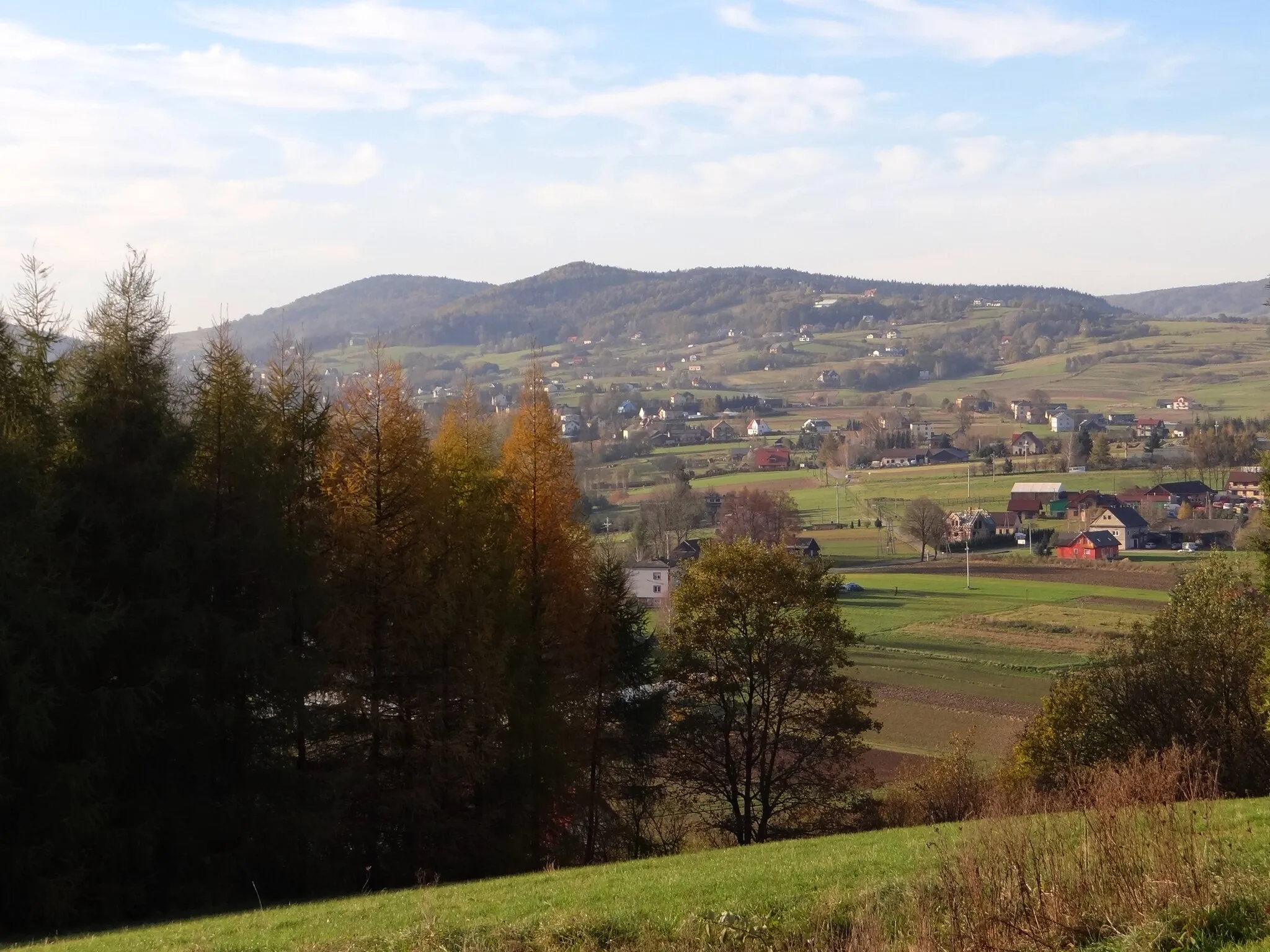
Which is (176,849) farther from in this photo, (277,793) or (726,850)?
(726,850)

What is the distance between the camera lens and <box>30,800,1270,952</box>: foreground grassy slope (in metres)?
10.4

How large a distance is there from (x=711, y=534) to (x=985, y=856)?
73.4 m

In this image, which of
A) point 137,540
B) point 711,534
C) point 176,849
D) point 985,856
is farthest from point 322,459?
point 711,534

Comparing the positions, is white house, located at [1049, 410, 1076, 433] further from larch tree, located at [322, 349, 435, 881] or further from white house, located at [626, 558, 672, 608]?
larch tree, located at [322, 349, 435, 881]

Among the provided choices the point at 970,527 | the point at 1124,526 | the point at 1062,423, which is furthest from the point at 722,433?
the point at 1124,526

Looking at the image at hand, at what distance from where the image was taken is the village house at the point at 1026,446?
12662 cm

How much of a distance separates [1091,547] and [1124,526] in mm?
4934

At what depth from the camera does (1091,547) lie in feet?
265

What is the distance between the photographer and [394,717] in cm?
1981

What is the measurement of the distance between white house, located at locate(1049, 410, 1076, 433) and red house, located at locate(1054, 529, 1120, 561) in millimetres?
57333

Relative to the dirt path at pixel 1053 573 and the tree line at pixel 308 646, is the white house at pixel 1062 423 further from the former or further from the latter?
the tree line at pixel 308 646

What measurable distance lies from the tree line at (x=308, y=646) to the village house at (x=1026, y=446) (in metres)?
108

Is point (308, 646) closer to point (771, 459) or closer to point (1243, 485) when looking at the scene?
point (1243, 485)

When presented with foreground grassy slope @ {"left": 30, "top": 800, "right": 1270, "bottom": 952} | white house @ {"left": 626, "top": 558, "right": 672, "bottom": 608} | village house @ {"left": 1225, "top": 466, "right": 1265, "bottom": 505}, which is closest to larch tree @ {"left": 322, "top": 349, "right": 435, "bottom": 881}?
foreground grassy slope @ {"left": 30, "top": 800, "right": 1270, "bottom": 952}
